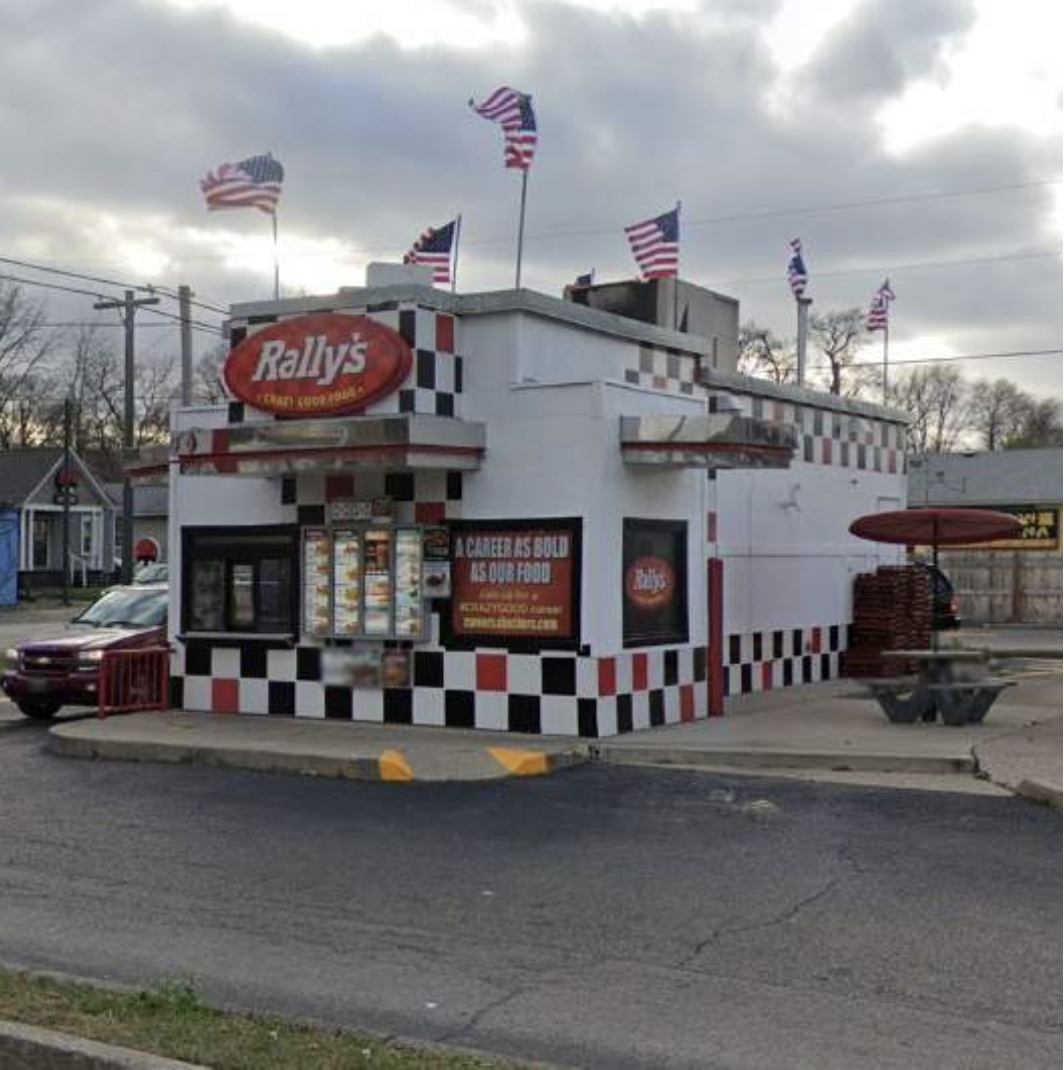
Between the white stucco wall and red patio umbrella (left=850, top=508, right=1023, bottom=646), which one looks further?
the white stucco wall

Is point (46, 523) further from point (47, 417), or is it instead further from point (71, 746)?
point (71, 746)

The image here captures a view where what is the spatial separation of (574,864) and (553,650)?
444 cm

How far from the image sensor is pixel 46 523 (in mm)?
52625

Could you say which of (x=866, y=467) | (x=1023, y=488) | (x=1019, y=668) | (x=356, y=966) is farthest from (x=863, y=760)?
(x=1023, y=488)

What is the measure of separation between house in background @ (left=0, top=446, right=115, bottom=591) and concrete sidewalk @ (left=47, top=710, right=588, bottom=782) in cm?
3650

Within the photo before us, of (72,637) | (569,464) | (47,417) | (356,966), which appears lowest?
(356,966)

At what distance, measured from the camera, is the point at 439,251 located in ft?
50.4

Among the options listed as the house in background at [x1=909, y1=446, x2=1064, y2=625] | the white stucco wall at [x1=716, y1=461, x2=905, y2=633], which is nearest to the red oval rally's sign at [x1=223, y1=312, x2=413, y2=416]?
the white stucco wall at [x1=716, y1=461, x2=905, y2=633]

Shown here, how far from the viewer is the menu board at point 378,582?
42.3 ft

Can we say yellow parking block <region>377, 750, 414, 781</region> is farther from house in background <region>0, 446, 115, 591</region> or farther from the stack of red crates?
house in background <region>0, 446, 115, 591</region>

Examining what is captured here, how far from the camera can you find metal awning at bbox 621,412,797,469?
12.2 meters

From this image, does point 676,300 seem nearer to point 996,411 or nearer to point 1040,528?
point 1040,528

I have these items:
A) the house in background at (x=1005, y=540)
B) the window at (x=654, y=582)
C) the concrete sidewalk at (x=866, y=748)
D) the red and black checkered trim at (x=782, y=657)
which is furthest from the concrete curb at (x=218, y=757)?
the house in background at (x=1005, y=540)

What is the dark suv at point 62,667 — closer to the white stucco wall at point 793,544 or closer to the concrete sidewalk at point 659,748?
the concrete sidewalk at point 659,748
